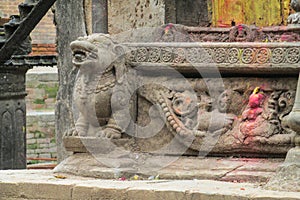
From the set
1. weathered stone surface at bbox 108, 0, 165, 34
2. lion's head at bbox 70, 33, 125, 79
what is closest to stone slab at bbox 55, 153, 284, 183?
lion's head at bbox 70, 33, 125, 79

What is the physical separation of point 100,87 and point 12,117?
434cm

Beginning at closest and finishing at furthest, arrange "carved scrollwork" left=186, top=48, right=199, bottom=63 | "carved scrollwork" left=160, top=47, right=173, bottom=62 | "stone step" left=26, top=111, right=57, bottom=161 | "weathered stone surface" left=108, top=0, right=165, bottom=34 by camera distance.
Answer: "carved scrollwork" left=186, top=48, right=199, bottom=63
"carved scrollwork" left=160, top=47, right=173, bottom=62
"weathered stone surface" left=108, top=0, right=165, bottom=34
"stone step" left=26, top=111, right=57, bottom=161

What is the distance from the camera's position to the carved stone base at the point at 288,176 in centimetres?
783

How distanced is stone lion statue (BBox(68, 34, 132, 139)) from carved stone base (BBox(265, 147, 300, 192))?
1728 millimetres

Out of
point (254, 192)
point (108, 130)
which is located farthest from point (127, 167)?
point (254, 192)

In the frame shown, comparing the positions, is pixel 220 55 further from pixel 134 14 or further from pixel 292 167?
pixel 134 14

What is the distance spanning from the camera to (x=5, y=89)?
1322 cm

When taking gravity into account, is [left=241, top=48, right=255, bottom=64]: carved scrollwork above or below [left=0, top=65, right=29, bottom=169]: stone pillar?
above

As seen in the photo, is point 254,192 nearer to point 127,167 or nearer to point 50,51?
point 127,167

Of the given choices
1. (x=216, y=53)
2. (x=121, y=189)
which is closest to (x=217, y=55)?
(x=216, y=53)

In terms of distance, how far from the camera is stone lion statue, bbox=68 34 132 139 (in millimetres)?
9258

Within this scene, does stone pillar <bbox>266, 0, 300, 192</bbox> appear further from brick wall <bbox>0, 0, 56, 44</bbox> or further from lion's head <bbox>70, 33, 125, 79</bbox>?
brick wall <bbox>0, 0, 56, 44</bbox>

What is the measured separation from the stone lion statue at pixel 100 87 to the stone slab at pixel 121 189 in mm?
508

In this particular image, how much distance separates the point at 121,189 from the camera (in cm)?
822
